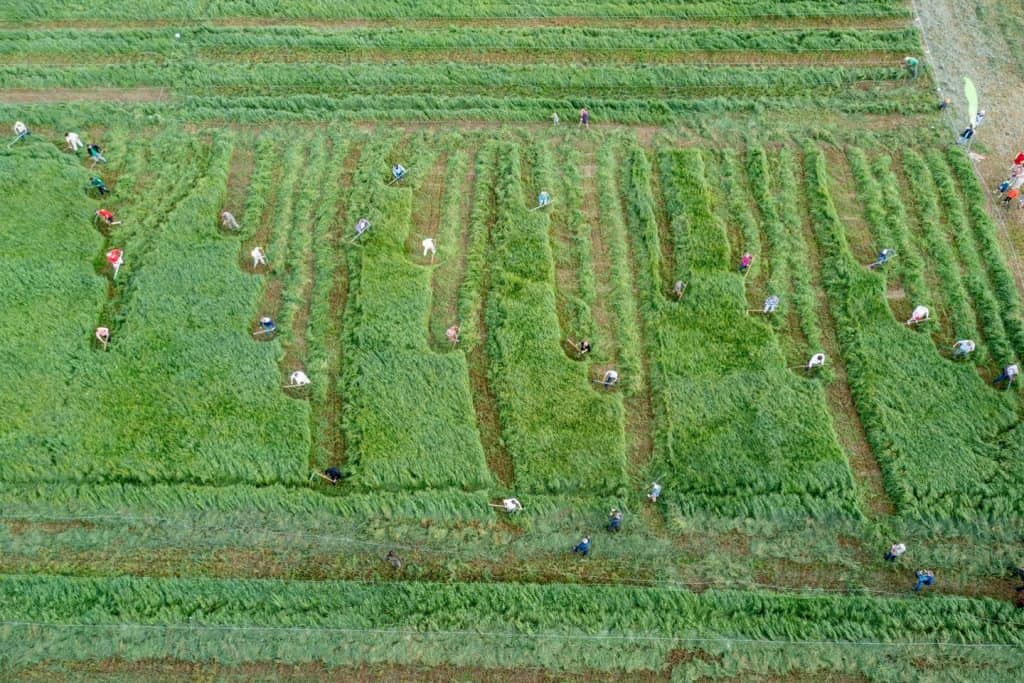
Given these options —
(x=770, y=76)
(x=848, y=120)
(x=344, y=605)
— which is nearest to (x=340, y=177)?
(x=344, y=605)

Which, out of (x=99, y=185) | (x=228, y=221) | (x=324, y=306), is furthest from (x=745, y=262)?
(x=99, y=185)

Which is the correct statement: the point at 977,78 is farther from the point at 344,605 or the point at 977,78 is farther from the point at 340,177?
the point at 344,605

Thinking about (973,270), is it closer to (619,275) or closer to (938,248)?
(938,248)

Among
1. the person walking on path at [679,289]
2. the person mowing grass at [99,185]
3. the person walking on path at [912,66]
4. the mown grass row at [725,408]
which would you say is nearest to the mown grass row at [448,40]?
the person walking on path at [912,66]

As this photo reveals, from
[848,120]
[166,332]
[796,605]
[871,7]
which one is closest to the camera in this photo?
[796,605]

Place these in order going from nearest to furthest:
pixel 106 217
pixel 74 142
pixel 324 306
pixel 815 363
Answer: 1. pixel 815 363
2. pixel 324 306
3. pixel 106 217
4. pixel 74 142

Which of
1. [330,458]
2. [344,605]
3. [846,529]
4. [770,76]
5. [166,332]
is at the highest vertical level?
[770,76]
